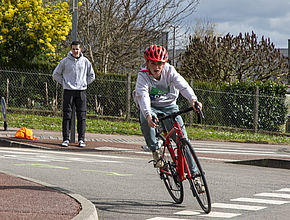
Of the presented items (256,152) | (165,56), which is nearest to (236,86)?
(256,152)

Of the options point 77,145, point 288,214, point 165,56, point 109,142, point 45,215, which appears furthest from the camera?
point 109,142

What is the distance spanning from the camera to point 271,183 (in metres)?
8.54

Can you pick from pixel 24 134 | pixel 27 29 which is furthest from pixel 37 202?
pixel 27 29

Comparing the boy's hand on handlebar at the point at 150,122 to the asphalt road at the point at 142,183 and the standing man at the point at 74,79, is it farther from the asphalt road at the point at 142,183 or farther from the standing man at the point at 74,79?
the standing man at the point at 74,79

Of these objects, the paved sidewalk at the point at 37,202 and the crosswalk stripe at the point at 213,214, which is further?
the crosswalk stripe at the point at 213,214

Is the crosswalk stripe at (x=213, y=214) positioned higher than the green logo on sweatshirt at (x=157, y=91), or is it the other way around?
the green logo on sweatshirt at (x=157, y=91)

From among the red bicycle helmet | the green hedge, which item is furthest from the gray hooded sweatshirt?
the green hedge

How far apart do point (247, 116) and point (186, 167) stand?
650 inches

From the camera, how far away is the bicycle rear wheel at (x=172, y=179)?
6609mm

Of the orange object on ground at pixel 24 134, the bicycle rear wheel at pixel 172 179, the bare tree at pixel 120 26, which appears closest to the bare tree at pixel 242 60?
the bare tree at pixel 120 26

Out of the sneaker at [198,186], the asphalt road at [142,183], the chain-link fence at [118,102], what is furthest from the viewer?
the chain-link fence at [118,102]

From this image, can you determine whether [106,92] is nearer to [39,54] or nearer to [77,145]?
[39,54]

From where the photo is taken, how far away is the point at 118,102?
22.4m

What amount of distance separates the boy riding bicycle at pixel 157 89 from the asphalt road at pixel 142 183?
2.36 feet
